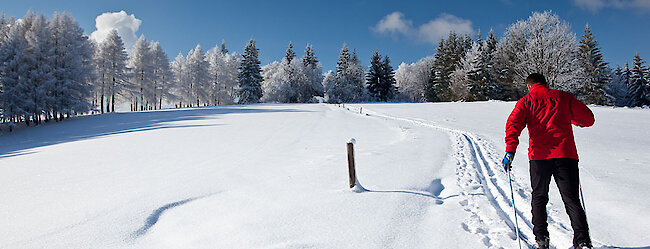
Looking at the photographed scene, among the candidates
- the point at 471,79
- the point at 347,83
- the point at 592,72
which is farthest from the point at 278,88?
the point at 592,72

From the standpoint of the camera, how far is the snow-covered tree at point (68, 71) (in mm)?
23517

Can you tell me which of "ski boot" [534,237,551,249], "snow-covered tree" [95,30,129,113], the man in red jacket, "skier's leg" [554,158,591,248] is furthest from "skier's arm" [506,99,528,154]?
"snow-covered tree" [95,30,129,113]

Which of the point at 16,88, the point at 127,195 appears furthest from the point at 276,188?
the point at 16,88

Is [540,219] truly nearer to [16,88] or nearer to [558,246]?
[558,246]

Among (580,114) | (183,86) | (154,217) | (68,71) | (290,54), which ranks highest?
(290,54)

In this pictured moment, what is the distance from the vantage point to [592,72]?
3459cm

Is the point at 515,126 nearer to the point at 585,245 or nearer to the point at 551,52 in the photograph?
the point at 585,245

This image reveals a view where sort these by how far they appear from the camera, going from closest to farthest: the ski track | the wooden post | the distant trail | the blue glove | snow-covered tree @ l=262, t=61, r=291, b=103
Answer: the blue glove → the ski track → the distant trail → the wooden post → snow-covered tree @ l=262, t=61, r=291, b=103

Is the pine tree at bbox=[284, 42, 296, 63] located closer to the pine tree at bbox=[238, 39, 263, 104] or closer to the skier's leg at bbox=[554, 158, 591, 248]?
the pine tree at bbox=[238, 39, 263, 104]

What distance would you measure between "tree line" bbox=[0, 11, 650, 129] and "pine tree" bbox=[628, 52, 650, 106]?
0.45 ft

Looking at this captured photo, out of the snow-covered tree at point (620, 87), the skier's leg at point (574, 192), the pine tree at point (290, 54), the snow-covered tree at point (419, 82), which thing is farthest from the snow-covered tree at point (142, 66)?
the snow-covered tree at point (620, 87)

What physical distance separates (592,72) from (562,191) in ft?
143

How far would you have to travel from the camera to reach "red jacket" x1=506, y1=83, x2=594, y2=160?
305 cm

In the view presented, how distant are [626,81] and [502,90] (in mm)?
23079
